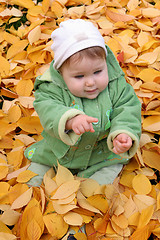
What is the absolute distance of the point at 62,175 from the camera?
4.31ft

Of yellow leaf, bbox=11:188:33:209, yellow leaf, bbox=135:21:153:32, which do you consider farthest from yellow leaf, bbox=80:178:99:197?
yellow leaf, bbox=135:21:153:32

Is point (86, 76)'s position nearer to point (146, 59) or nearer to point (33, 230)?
point (33, 230)

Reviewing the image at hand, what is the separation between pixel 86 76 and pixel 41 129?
0.58m

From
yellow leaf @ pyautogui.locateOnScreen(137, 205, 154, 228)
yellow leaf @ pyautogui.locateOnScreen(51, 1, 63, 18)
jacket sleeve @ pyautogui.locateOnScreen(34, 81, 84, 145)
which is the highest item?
jacket sleeve @ pyautogui.locateOnScreen(34, 81, 84, 145)

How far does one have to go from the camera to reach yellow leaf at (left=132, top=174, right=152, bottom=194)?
1329 millimetres

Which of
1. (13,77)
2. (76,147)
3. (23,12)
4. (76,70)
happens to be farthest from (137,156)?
(23,12)

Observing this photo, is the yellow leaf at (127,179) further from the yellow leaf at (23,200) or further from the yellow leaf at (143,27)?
the yellow leaf at (143,27)

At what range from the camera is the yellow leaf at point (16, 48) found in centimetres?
192

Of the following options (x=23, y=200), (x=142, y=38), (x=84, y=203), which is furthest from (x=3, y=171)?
(x=142, y=38)

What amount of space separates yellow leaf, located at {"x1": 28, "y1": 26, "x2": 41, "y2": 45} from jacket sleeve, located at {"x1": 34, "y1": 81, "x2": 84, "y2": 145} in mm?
709

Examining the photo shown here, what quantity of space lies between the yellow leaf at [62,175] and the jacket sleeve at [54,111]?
203 millimetres

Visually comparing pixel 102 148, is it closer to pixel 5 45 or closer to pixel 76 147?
pixel 76 147

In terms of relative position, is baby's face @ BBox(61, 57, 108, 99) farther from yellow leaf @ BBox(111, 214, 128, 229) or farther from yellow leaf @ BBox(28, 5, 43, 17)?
yellow leaf @ BBox(28, 5, 43, 17)

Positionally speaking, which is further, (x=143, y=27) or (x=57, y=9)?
(x=57, y=9)
